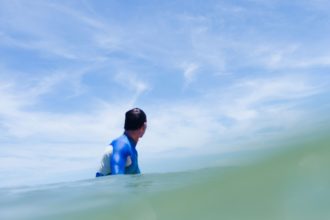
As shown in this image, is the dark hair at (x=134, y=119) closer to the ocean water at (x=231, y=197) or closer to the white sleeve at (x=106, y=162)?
the white sleeve at (x=106, y=162)

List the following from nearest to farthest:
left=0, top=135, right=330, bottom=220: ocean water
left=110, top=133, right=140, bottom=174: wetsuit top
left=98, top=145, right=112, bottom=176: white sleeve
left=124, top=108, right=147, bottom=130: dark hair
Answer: left=0, top=135, right=330, bottom=220: ocean water, left=110, top=133, right=140, bottom=174: wetsuit top, left=98, top=145, right=112, bottom=176: white sleeve, left=124, top=108, right=147, bottom=130: dark hair

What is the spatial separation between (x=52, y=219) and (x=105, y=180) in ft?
7.45

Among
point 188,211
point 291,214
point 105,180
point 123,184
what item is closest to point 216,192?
point 188,211

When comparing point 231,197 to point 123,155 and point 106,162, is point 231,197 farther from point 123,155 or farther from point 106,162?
point 106,162

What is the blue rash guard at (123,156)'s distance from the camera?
23.5ft

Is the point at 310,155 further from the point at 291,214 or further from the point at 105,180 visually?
the point at 105,180

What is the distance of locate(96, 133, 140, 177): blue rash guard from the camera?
7.16 m

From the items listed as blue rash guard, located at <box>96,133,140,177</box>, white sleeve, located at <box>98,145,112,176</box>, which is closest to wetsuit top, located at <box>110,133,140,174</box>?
blue rash guard, located at <box>96,133,140,177</box>

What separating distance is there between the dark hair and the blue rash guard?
0.19 metres

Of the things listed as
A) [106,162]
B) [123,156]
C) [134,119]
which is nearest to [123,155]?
[123,156]

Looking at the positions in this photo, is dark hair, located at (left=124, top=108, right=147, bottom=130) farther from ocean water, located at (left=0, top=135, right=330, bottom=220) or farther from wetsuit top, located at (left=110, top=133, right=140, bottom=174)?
ocean water, located at (left=0, top=135, right=330, bottom=220)

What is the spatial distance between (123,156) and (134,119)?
0.73 m

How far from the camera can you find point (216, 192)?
14.3 feet

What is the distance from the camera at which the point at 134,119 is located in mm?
7641
